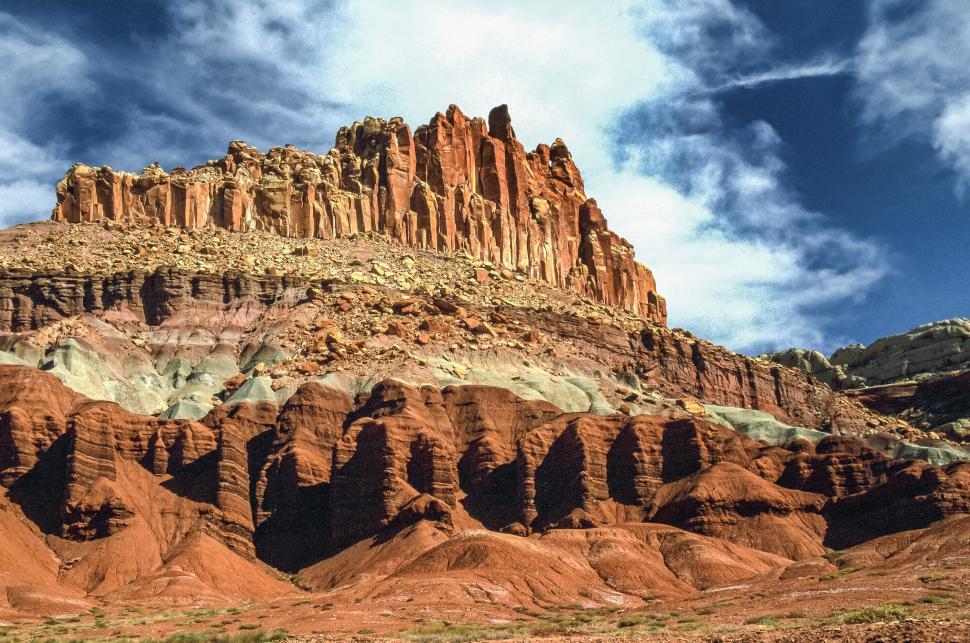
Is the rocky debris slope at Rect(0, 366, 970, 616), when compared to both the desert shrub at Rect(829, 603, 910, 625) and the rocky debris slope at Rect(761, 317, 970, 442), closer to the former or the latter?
the desert shrub at Rect(829, 603, 910, 625)

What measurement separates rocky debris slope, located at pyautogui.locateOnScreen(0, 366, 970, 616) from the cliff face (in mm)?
52037

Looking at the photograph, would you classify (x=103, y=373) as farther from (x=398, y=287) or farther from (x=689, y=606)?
(x=689, y=606)

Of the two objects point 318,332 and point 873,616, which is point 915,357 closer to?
point 318,332

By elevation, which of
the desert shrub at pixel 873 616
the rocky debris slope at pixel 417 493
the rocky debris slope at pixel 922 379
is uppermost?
the rocky debris slope at pixel 922 379

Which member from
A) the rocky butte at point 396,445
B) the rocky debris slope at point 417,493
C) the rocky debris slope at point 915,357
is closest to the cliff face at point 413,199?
the rocky butte at point 396,445

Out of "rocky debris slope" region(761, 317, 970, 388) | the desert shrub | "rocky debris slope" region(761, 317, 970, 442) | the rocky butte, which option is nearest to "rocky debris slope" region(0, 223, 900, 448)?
the rocky butte

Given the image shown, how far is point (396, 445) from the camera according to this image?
332 feet

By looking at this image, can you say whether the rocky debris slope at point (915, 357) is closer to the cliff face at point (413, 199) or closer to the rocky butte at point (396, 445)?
the rocky butte at point (396, 445)

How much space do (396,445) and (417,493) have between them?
4.82m

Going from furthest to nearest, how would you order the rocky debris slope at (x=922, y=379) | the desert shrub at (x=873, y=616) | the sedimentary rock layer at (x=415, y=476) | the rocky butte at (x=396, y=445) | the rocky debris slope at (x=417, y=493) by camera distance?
the rocky debris slope at (x=922, y=379)
the sedimentary rock layer at (x=415, y=476)
the rocky debris slope at (x=417, y=493)
the rocky butte at (x=396, y=445)
the desert shrub at (x=873, y=616)

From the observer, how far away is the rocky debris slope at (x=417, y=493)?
85688 millimetres

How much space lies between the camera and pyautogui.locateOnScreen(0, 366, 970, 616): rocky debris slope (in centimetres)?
8569

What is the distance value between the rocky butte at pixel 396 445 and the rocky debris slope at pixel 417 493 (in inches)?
10.5

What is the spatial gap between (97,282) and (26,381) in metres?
33.4
